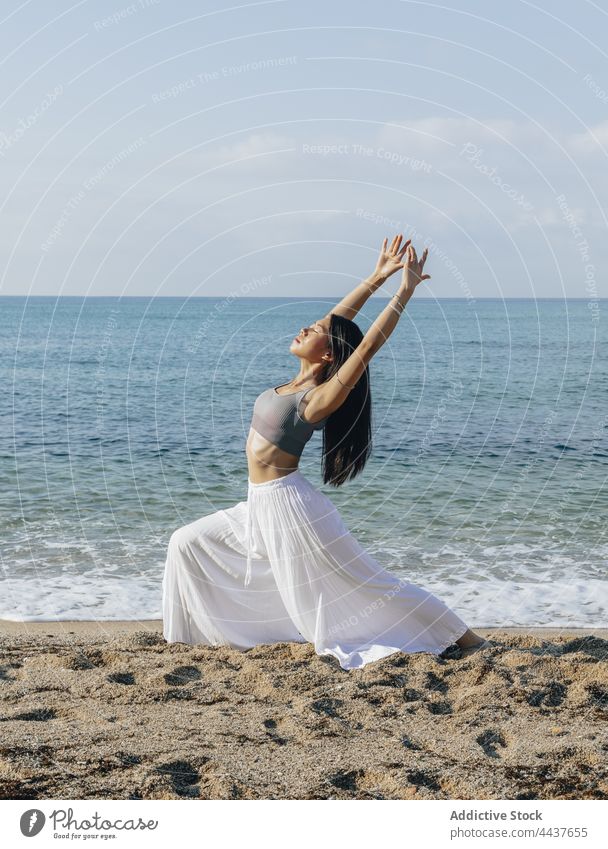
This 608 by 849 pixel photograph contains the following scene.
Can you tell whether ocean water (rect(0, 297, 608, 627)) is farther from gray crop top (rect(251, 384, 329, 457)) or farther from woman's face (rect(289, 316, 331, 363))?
woman's face (rect(289, 316, 331, 363))

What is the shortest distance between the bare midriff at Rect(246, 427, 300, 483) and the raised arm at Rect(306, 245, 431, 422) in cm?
37

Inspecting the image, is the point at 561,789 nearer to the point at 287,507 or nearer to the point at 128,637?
the point at 287,507

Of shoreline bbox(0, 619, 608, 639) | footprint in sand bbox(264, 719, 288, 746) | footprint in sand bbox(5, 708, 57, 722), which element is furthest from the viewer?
shoreline bbox(0, 619, 608, 639)

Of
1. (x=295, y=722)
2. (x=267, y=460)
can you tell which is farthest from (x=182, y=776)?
(x=267, y=460)

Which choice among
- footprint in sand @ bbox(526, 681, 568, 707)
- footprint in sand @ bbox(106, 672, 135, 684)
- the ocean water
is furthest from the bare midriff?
the ocean water

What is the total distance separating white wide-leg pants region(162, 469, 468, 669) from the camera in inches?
257

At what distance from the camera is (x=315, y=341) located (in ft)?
21.0

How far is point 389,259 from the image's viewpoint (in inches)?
263

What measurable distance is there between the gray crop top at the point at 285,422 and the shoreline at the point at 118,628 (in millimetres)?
2466

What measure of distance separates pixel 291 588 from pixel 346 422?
123cm

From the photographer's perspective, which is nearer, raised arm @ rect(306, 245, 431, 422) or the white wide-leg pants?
raised arm @ rect(306, 245, 431, 422)

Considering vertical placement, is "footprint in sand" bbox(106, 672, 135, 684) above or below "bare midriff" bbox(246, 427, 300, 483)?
below

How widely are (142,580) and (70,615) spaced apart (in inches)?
53.5
